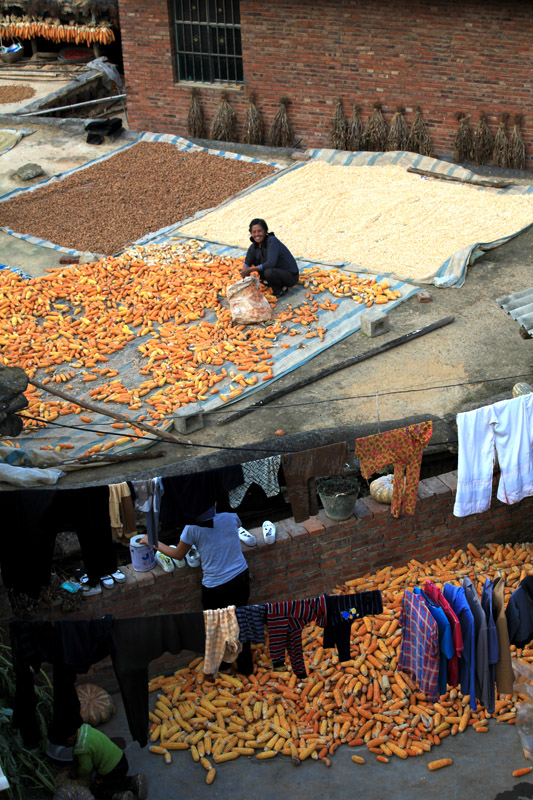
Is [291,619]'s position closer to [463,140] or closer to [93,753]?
[93,753]

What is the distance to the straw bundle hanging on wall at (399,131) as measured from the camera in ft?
53.7

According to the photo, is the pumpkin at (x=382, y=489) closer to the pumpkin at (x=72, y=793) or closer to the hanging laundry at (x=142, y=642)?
the hanging laundry at (x=142, y=642)

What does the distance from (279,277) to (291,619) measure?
629 centimetres

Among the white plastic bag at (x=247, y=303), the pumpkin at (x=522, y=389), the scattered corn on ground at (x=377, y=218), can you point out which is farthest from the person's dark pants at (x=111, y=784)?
the scattered corn on ground at (x=377, y=218)

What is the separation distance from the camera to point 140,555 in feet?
24.5

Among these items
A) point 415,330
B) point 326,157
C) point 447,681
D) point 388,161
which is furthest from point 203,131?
point 447,681

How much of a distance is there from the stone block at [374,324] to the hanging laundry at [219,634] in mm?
5686

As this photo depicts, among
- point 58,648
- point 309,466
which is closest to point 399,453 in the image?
point 309,466

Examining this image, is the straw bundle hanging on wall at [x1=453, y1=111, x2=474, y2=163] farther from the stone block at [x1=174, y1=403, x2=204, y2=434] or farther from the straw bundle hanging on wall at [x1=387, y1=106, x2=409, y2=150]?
the stone block at [x1=174, y1=403, x2=204, y2=434]

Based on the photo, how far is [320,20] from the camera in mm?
16344

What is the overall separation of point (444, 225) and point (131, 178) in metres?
5.87

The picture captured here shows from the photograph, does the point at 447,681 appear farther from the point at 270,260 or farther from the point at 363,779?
the point at 270,260

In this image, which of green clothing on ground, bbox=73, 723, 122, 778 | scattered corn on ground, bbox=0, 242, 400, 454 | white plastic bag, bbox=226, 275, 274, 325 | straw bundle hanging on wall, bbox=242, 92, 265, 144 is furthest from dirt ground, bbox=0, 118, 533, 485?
straw bundle hanging on wall, bbox=242, 92, 265, 144

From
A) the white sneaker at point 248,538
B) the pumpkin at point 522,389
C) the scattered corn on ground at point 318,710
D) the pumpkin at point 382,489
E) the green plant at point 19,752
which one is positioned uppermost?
the pumpkin at point 522,389
